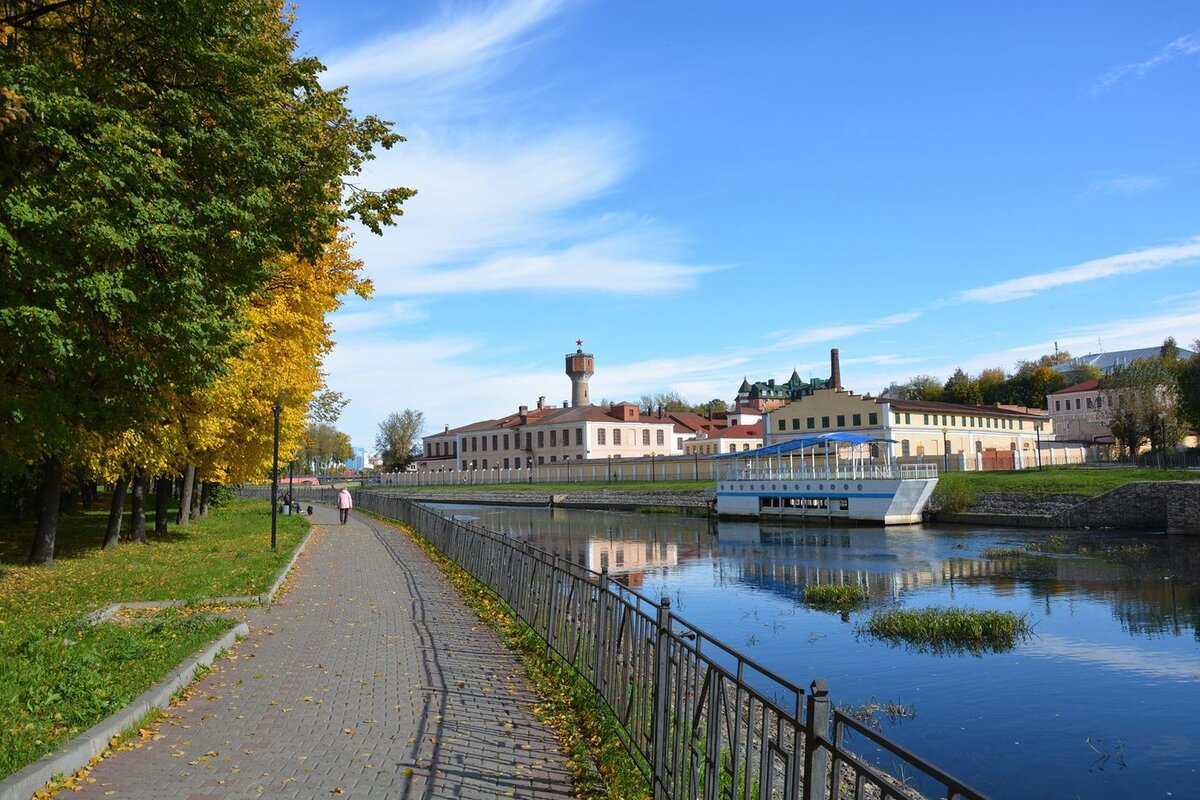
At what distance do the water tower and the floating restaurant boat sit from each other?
4849 centimetres

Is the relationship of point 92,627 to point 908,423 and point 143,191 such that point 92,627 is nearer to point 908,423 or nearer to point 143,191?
point 143,191

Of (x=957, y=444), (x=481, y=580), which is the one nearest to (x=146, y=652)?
(x=481, y=580)

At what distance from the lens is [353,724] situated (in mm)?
7176

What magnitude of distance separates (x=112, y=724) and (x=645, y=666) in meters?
3.94

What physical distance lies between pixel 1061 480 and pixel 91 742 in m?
44.1

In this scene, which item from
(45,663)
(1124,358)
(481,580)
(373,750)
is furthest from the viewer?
(1124,358)

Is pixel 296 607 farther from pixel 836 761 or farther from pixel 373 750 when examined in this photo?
pixel 836 761

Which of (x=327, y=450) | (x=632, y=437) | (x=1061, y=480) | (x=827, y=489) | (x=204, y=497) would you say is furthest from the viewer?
(x=327, y=450)

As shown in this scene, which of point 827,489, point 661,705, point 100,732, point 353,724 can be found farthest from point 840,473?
point 100,732

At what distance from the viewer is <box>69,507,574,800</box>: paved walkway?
5.81 metres

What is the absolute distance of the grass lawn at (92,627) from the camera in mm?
6785

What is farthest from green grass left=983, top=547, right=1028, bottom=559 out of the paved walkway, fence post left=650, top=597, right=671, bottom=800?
fence post left=650, top=597, right=671, bottom=800

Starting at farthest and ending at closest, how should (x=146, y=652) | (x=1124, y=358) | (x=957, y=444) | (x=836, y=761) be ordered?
1. (x=1124, y=358)
2. (x=957, y=444)
3. (x=146, y=652)
4. (x=836, y=761)

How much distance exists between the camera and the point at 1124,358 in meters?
113
